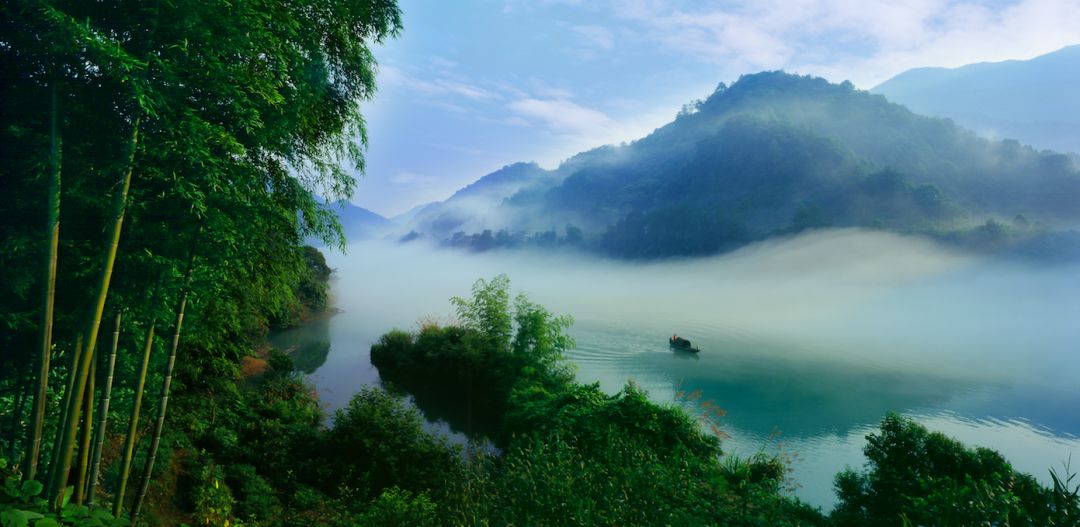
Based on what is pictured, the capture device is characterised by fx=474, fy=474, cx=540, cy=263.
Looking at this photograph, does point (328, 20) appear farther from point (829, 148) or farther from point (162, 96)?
point (829, 148)

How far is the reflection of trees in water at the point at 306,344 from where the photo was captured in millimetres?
19844

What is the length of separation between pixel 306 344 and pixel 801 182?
84550 millimetres

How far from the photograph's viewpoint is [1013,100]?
114 m

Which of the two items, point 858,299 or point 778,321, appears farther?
point 858,299

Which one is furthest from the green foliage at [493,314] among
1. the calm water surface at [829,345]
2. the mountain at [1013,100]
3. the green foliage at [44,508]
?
the mountain at [1013,100]

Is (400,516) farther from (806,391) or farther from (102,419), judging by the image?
(806,391)

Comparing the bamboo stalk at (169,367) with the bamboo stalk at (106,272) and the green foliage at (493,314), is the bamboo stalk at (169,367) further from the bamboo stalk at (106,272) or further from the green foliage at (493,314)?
the green foliage at (493,314)

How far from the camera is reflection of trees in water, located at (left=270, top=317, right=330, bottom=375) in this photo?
19.8 metres

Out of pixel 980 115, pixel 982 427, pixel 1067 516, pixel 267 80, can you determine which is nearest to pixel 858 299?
pixel 982 427

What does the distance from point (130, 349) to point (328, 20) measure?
431 cm

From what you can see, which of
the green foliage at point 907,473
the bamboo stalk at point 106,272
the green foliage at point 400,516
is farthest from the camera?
the green foliage at point 907,473

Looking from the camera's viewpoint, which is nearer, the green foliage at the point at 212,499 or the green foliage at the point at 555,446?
the green foliage at the point at 555,446

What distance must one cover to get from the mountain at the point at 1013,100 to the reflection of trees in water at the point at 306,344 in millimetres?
128428

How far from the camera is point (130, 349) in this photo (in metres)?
5.20
